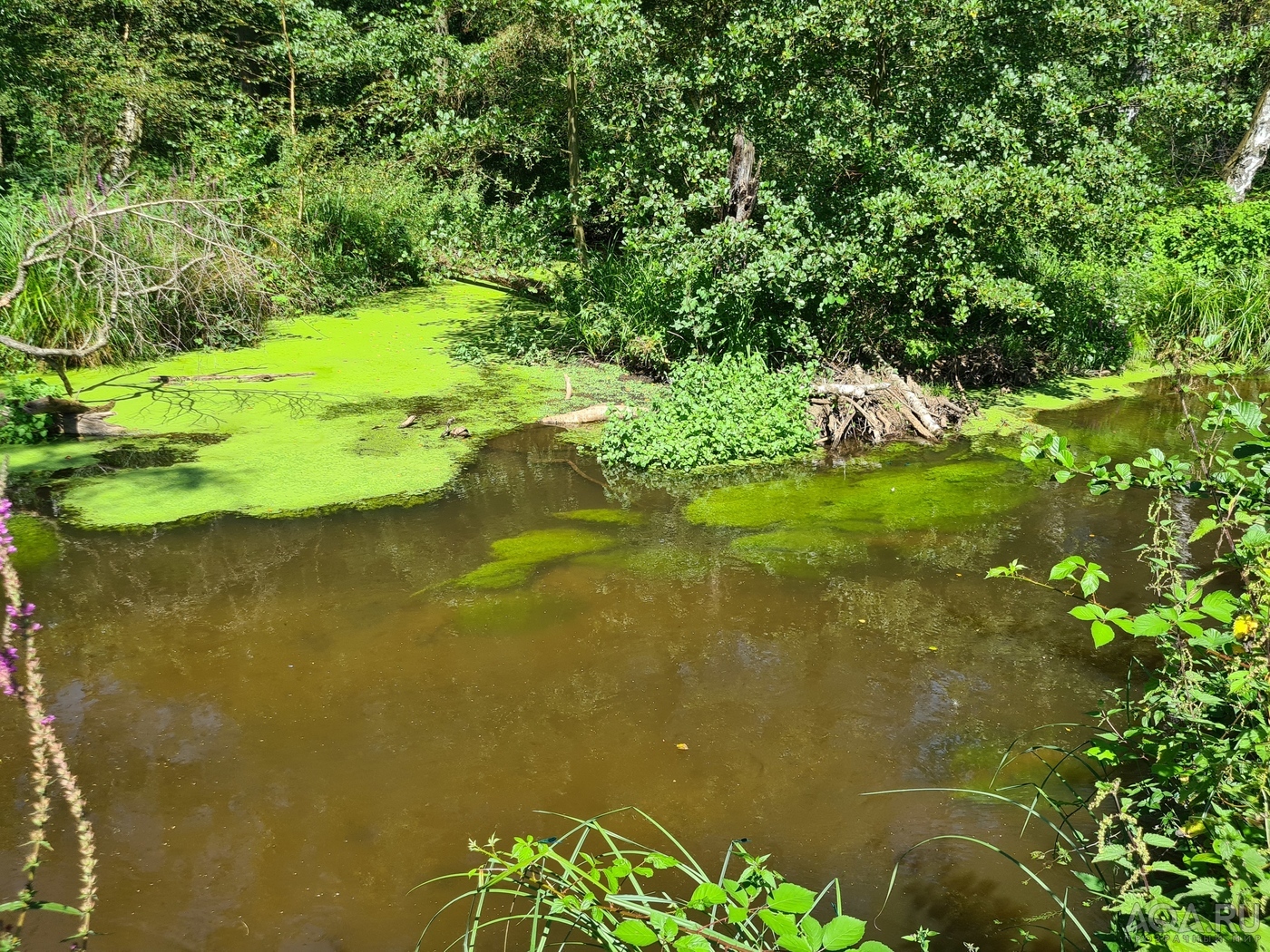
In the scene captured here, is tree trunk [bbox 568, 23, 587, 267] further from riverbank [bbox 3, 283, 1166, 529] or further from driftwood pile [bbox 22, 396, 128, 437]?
driftwood pile [bbox 22, 396, 128, 437]

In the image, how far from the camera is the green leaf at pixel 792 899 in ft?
4.16

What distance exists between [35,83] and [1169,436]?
37.2 feet

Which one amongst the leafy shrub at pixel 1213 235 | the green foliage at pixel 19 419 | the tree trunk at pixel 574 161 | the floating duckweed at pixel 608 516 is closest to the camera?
the floating duckweed at pixel 608 516

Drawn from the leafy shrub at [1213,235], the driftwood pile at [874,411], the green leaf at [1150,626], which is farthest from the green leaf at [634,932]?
the leafy shrub at [1213,235]

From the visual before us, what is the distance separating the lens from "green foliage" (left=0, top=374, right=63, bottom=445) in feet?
18.6

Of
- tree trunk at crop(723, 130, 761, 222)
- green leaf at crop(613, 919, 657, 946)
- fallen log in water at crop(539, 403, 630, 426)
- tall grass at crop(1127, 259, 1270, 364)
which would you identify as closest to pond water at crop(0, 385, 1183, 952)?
fallen log in water at crop(539, 403, 630, 426)

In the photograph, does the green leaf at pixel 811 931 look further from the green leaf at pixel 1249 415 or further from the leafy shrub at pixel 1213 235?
the leafy shrub at pixel 1213 235

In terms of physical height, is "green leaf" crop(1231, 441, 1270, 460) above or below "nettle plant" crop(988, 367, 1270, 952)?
above

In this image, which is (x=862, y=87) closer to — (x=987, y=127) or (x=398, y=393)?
(x=987, y=127)

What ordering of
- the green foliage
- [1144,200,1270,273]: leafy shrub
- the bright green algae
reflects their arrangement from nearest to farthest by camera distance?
1. the bright green algae
2. the green foliage
3. [1144,200,1270,273]: leafy shrub

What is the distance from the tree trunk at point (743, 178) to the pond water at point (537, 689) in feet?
8.79

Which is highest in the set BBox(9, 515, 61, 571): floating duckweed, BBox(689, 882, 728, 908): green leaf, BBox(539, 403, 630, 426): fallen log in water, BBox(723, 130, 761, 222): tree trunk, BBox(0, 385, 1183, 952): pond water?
BBox(723, 130, 761, 222): tree trunk

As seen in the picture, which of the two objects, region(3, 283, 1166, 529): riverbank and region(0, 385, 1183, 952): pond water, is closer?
region(0, 385, 1183, 952): pond water

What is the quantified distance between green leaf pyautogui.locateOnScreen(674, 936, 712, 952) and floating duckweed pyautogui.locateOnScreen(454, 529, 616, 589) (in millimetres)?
2992
